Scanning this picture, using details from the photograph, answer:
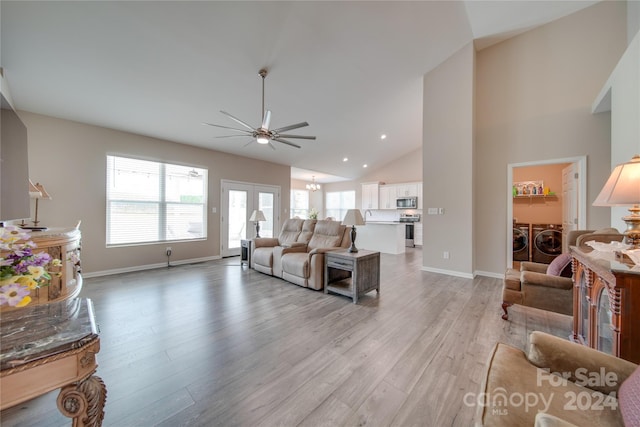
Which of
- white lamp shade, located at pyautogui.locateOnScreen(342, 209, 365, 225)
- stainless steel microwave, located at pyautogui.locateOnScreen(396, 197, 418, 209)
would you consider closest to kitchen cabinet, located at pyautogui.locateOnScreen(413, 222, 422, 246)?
stainless steel microwave, located at pyautogui.locateOnScreen(396, 197, 418, 209)

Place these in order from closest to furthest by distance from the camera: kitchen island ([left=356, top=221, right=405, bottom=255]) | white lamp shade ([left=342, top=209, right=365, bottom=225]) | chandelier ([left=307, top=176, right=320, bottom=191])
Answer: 1. white lamp shade ([left=342, top=209, right=365, bottom=225])
2. kitchen island ([left=356, top=221, right=405, bottom=255])
3. chandelier ([left=307, top=176, right=320, bottom=191])

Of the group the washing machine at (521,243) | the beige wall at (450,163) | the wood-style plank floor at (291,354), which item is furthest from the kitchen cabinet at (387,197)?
the wood-style plank floor at (291,354)

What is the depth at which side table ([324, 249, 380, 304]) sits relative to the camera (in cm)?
318

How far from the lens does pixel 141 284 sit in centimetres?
384

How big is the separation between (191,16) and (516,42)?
17.1 feet

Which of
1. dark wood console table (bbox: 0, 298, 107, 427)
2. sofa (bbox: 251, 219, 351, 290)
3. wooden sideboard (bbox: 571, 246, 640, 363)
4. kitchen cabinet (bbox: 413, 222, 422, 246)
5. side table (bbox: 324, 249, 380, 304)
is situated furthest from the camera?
kitchen cabinet (bbox: 413, 222, 422, 246)

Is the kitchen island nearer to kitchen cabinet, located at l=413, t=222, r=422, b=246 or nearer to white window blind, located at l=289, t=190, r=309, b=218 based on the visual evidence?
kitchen cabinet, located at l=413, t=222, r=422, b=246

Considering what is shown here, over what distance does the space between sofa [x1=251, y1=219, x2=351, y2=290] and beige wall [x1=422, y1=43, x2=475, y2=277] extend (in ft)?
6.35

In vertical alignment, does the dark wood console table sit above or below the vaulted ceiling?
below

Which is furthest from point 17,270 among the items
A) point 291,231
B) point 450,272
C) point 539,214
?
point 539,214

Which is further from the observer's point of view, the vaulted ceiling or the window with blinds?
the window with blinds

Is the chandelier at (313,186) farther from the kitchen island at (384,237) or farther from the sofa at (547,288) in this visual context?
the sofa at (547,288)

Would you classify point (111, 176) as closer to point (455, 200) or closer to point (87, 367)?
point (87, 367)

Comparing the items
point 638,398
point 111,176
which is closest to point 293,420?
point 638,398
